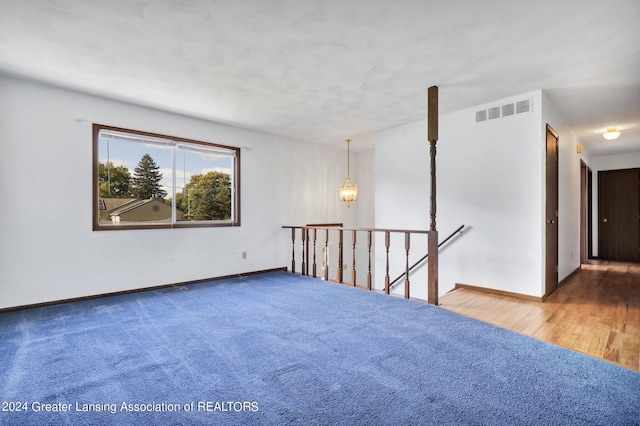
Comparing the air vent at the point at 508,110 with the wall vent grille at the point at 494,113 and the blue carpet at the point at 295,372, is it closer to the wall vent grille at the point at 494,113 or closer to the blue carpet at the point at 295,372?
the wall vent grille at the point at 494,113

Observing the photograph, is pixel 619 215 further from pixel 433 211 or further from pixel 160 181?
pixel 160 181

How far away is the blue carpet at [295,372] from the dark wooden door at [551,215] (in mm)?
1757

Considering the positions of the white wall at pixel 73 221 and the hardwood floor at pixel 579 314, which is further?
the white wall at pixel 73 221

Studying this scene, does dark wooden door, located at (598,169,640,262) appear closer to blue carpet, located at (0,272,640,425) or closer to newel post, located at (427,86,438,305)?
newel post, located at (427,86,438,305)

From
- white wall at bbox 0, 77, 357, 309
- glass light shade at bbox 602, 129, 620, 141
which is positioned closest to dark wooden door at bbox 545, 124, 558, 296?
glass light shade at bbox 602, 129, 620, 141

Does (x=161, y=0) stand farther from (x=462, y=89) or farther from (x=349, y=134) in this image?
(x=349, y=134)

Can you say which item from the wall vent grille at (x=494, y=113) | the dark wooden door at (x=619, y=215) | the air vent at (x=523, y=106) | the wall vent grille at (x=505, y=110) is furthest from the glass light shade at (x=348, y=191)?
the dark wooden door at (x=619, y=215)

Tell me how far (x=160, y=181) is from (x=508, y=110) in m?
4.81

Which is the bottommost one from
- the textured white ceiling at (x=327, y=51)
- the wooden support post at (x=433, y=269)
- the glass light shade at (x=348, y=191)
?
the wooden support post at (x=433, y=269)

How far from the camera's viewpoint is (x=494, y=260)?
4.05 metres

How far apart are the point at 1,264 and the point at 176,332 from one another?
2.24m

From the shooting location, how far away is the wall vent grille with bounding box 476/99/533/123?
150 inches

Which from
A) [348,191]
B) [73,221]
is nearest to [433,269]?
[348,191]

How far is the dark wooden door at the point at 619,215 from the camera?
688cm
